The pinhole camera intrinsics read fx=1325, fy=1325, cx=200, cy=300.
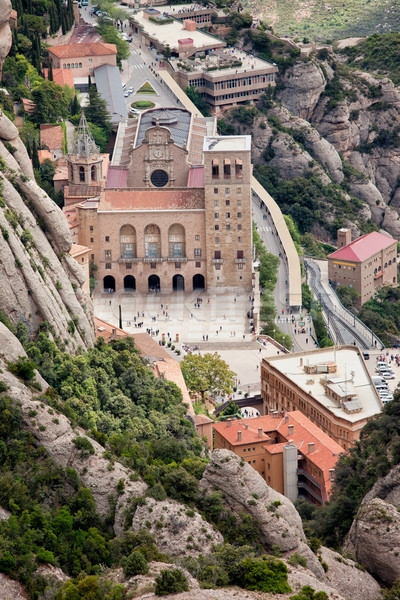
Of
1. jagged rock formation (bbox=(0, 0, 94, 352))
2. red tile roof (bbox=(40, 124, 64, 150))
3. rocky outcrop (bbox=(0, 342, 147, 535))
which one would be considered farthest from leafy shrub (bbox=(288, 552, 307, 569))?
red tile roof (bbox=(40, 124, 64, 150))

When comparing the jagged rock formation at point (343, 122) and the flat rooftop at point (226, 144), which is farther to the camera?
the jagged rock formation at point (343, 122)

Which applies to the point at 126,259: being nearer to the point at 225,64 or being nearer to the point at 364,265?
the point at 364,265

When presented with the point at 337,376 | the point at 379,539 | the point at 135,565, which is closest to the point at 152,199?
the point at 337,376

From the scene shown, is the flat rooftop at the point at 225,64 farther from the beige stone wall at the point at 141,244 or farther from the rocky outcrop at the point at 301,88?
the beige stone wall at the point at 141,244

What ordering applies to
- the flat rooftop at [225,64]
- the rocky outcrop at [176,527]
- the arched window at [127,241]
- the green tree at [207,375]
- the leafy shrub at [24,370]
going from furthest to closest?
the flat rooftop at [225,64], the arched window at [127,241], the green tree at [207,375], the leafy shrub at [24,370], the rocky outcrop at [176,527]

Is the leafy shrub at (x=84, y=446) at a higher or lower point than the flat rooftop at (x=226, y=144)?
lower

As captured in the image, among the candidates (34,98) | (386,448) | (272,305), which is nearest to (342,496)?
(386,448)

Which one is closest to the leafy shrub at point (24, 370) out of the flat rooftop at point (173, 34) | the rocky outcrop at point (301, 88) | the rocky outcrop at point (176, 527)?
the rocky outcrop at point (176, 527)
